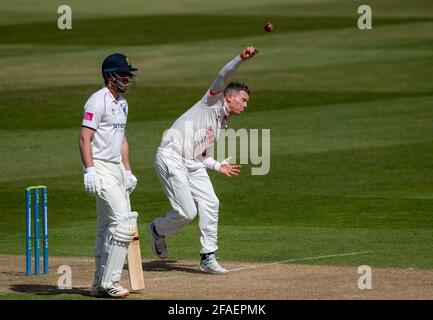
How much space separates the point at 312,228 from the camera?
14789 mm

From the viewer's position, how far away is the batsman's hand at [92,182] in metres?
10.8

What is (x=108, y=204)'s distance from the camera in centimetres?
1099

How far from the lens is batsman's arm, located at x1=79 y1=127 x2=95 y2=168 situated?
10.9m

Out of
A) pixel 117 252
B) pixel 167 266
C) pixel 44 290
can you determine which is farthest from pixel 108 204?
pixel 167 266

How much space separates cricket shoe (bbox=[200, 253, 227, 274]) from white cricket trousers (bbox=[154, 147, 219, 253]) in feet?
0.24

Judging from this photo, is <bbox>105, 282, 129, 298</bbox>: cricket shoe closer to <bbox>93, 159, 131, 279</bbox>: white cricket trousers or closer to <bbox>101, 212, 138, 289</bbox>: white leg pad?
<bbox>101, 212, 138, 289</bbox>: white leg pad

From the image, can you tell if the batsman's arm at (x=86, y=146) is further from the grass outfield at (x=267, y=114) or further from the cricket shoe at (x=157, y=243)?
the grass outfield at (x=267, y=114)

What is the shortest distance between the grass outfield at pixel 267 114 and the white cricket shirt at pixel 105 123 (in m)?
2.60

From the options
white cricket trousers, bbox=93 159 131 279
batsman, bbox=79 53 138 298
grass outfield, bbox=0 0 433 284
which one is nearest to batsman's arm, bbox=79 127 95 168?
batsman, bbox=79 53 138 298

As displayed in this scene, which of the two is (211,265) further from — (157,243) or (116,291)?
(116,291)

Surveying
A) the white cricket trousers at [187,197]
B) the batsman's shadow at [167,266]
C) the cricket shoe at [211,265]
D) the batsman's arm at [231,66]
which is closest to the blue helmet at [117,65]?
the batsman's arm at [231,66]

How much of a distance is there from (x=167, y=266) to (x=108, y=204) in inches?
82.0
